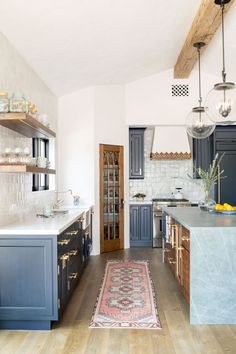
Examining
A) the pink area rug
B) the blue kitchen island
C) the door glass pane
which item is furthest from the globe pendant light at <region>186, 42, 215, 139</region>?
the door glass pane

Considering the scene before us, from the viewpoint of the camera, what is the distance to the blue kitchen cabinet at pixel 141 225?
6473 mm

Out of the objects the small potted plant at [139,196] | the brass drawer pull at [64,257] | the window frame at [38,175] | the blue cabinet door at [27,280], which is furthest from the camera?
the small potted plant at [139,196]

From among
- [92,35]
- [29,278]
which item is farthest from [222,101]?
[29,278]

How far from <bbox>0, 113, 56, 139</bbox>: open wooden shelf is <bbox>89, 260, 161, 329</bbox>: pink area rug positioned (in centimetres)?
195

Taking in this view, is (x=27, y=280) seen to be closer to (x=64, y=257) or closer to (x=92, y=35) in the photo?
(x=64, y=257)

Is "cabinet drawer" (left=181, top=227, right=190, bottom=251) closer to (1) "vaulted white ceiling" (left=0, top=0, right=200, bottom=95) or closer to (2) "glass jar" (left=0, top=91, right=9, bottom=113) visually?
(2) "glass jar" (left=0, top=91, right=9, bottom=113)

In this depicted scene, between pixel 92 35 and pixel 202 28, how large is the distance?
4.54 ft

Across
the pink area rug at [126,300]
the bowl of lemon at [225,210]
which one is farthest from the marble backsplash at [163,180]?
the bowl of lemon at [225,210]

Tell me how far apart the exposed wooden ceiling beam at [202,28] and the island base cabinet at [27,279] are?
3.00 metres

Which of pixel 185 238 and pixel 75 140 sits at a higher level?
pixel 75 140

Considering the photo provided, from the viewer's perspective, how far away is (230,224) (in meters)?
2.97

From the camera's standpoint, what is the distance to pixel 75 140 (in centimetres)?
592

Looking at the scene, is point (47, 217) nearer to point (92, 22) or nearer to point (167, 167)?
point (92, 22)

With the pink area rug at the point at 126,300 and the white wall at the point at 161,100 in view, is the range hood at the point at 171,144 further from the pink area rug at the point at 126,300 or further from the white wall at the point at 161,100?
the pink area rug at the point at 126,300
